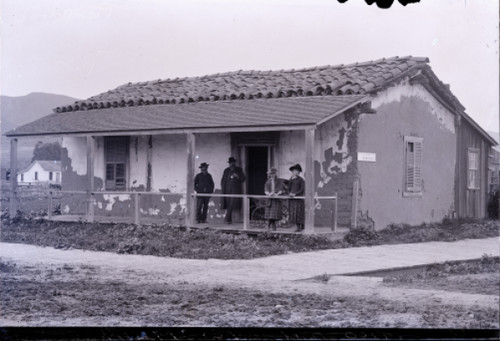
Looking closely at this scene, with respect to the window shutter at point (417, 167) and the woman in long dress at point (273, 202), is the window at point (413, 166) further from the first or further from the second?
the woman in long dress at point (273, 202)

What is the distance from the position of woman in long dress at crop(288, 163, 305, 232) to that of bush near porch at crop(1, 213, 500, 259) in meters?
0.45

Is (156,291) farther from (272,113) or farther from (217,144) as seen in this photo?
(217,144)

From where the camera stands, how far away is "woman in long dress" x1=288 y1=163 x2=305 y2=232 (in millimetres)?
16203

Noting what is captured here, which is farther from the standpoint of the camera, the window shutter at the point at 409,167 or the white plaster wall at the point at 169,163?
the white plaster wall at the point at 169,163

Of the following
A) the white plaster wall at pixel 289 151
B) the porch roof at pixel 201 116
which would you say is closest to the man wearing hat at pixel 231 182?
the white plaster wall at pixel 289 151

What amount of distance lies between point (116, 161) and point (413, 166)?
8405 millimetres

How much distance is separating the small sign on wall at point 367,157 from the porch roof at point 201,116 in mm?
1304

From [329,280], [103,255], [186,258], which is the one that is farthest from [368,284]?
[103,255]

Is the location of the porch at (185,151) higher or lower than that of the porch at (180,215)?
higher

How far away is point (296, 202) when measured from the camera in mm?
16234

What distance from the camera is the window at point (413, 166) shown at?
770 inches

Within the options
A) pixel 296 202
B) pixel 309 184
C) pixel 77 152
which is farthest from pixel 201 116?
pixel 77 152

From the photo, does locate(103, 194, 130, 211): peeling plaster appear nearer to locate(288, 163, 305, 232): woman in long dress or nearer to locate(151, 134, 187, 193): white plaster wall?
locate(151, 134, 187, 193): white plaster wall

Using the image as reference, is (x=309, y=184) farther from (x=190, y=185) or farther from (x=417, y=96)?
(x=417, y=96)
